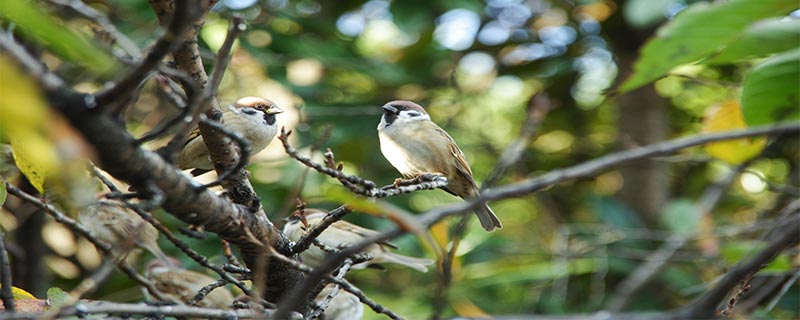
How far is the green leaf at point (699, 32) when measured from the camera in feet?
5.58

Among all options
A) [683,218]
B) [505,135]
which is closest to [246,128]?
[683,218]

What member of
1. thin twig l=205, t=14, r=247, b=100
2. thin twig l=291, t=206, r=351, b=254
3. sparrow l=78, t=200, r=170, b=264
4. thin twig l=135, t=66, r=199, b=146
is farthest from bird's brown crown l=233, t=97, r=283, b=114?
thin twig l=205, t=14, r=247, b=100

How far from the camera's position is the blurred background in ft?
14.4

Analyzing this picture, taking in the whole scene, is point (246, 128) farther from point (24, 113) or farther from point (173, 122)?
point (24, 113)

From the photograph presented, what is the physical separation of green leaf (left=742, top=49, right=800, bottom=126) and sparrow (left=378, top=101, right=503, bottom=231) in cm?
168

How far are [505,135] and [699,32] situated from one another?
4940 mm

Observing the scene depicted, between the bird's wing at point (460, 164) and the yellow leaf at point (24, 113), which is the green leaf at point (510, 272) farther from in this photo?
the yellow leaf at point (24, 113)

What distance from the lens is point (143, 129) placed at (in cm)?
515

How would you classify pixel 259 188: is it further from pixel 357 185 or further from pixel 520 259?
pixel 357 185

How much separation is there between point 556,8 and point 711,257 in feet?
7.79

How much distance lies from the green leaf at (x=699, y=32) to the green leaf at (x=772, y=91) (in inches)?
3.8

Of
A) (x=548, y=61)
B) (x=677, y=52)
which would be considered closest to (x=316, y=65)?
(x=548, y=61)

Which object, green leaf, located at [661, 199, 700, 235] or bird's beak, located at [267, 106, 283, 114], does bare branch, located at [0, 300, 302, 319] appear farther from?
green leaf, located at [661, 199, 700, 235]

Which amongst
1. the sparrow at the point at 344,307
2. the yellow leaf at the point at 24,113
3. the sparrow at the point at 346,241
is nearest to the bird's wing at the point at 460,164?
the sparrow at the point at 346,241
